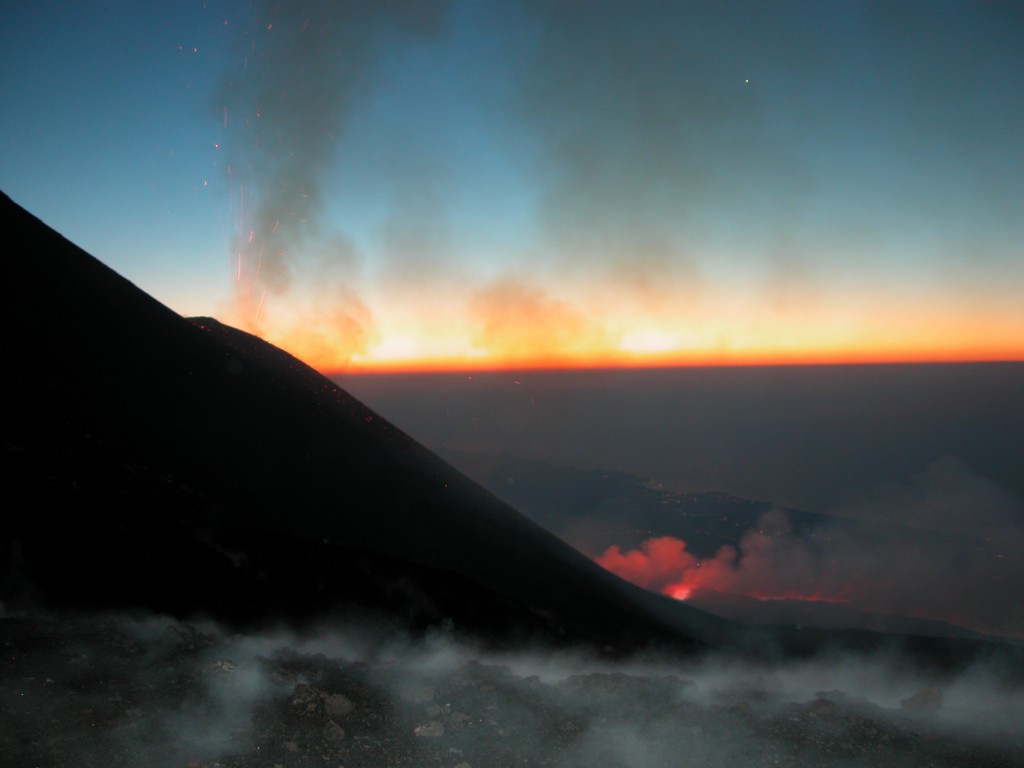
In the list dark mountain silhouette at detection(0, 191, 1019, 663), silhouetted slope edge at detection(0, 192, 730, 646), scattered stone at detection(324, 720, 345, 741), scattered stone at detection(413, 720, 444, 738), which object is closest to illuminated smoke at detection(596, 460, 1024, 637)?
dark mountain silhouette at detection(0, 191, 1019, 663)

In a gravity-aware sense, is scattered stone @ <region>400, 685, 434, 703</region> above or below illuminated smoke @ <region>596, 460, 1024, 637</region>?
below

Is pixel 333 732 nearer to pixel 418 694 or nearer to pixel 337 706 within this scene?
pixel 337 706

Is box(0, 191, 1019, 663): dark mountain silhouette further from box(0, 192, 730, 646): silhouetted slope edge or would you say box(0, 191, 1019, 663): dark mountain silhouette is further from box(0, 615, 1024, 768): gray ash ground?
box(0, 615, 1024, 768): gray ash ground

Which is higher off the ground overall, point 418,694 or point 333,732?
point 418,694

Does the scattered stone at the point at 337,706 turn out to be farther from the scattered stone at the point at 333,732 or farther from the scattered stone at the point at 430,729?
the scattered stone at the point at 430,729

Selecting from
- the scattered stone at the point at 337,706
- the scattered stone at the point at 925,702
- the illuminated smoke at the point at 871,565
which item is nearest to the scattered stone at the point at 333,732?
the scattered stone at the point at 337,706

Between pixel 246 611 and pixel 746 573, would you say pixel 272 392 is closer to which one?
pixel 246 611

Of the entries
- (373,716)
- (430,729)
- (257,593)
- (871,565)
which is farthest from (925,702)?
(871,565)
